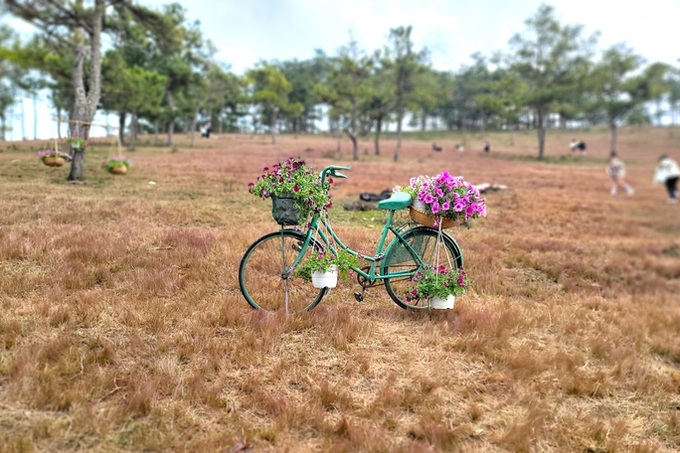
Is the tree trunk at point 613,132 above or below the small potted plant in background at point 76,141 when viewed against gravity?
below

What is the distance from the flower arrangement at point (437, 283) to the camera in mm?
3605

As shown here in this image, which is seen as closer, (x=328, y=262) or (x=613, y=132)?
(x=613, y=132)

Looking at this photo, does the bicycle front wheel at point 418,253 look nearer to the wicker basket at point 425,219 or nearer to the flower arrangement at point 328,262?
the wicker basket at point 425,219

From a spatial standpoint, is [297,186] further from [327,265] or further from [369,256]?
[369,256]

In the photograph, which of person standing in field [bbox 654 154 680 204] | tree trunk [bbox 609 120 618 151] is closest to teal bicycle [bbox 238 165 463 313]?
tree trunk [bbox 609 120 618 151]

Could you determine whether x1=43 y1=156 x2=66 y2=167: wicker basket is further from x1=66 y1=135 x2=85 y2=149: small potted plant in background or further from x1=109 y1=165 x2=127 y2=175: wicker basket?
x1=109 y1=165 x2=127 y2=175: wicker basket

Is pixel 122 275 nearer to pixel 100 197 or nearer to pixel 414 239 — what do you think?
pixel 414 239

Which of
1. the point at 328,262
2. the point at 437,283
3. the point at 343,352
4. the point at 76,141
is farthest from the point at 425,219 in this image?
the point at 76,141

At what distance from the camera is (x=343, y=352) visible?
3170 millimetres

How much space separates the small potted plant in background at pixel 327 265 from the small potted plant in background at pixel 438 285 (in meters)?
0.63

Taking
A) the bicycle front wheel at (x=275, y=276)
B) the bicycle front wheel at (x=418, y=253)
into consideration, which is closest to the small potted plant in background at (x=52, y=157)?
the bicycle front wheel at (x=275, y=276)

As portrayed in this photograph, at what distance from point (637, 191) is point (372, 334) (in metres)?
2.19

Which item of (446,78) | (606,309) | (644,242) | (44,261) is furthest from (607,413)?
(446,78)

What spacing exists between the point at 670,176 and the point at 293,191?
7.90 ft
